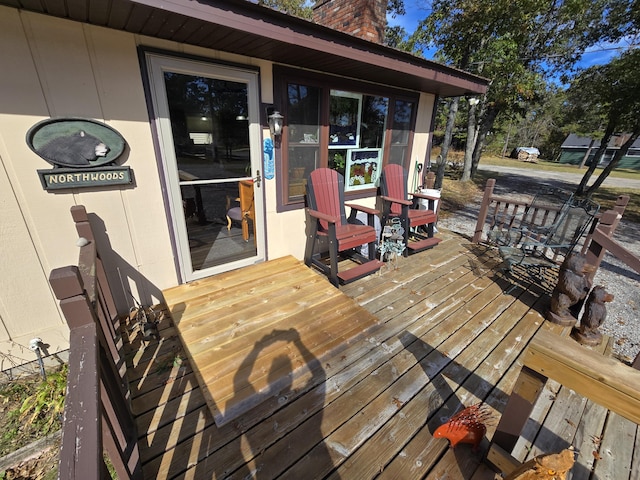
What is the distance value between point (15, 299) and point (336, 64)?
3.23 m

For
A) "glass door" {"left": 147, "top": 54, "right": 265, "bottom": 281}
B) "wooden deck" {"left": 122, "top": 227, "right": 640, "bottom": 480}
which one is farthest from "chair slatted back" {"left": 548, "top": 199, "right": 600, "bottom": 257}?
"glass door" {"left": 147, "top": 54, "right": 265, "bottom": 281}

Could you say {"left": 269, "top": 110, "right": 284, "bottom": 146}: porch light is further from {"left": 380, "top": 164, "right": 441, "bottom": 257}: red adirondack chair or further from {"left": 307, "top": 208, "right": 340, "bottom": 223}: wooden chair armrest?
{"left": 380, "top": 164, "right": 441, "bottom": 257}: red adirondack chair

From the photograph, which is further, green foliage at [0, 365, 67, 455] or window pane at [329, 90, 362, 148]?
window pane at [329, 90, 362, 148]

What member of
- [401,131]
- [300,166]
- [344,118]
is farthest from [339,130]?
[401,131]

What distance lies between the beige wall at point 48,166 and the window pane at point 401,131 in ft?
7.84

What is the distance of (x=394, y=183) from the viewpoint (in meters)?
3.88

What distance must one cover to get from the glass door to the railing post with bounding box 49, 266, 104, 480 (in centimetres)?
156

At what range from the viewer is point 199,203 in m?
4.29

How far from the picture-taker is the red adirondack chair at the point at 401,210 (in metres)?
3.61

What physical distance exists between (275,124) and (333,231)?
1.20 m

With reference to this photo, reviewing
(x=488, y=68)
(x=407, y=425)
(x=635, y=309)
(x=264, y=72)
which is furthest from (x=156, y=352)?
(x=488, y=68)

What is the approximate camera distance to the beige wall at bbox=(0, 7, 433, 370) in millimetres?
1647

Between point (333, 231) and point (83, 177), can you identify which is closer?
point (83, 177)

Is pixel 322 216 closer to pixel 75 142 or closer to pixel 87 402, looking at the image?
pixel 75 142
